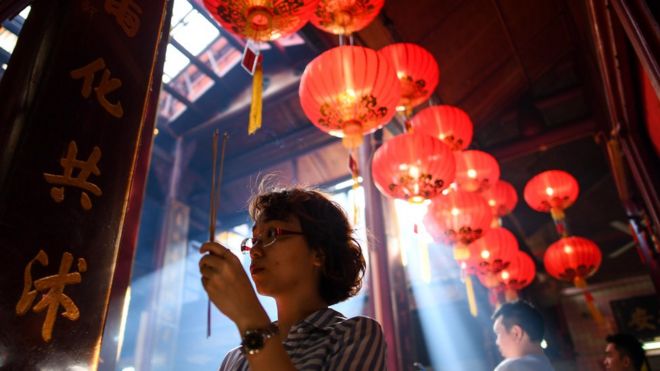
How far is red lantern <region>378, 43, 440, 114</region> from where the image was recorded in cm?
463

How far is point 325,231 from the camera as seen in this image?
1.47 metres

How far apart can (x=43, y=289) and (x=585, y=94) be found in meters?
8.57

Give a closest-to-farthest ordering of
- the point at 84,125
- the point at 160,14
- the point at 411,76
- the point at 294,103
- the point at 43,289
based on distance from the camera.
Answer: the point at 43,289 < the point at 84,125 < the point at 160,14 < the point at 411,76 < the point at 294,103

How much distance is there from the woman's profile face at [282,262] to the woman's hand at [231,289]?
0.25 meters

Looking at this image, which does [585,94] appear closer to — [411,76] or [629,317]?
[629,317]

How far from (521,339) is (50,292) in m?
2.81

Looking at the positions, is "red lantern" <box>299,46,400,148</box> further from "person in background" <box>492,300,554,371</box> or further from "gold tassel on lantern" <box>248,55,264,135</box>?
"person in background" <box>492,300,554,371</box>

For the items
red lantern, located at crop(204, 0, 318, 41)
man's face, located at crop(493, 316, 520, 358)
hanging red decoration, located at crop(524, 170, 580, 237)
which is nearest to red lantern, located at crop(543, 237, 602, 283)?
hanging red decoration, located at crop(524, 170, 580, 237)

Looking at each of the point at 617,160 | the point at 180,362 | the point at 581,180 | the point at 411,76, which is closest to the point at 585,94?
the point at 581,180

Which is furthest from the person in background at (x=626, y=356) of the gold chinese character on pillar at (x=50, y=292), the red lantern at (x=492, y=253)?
the gold chinese character on pillar at (x=50, y=292)

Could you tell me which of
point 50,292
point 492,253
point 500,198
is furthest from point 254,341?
point 500,198

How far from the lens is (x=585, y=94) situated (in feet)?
26.1

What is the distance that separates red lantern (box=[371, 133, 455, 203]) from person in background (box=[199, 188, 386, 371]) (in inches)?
111

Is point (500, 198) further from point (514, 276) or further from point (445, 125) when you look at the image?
point (445, 125)
